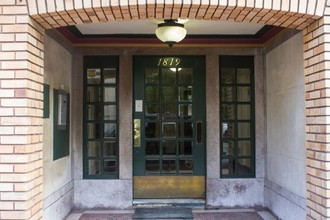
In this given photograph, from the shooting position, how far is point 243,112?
17.8ft

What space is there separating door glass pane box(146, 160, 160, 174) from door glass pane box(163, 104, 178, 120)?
0.70m

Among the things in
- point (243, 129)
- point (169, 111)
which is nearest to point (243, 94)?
point (243, 129)

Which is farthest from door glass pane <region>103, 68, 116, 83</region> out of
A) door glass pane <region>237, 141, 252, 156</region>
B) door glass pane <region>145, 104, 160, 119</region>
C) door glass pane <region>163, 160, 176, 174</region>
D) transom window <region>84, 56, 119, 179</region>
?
door glass pane <region>237, 141, 252, 156</region>

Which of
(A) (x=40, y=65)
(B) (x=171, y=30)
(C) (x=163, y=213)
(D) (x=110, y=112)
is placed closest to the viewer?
(A) (x=40, y=65)

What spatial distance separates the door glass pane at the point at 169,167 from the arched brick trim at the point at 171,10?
9.29 ft

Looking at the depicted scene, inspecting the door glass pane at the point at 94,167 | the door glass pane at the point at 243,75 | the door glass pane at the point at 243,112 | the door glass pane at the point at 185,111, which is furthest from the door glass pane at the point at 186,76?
the door glass pane at the point at 94,167

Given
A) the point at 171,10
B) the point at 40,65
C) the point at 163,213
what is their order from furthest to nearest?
the point at 163,213 → the point at 40,65 → the point at 171,10

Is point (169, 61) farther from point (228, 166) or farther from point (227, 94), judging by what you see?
point (228, 166)

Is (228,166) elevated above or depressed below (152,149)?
below

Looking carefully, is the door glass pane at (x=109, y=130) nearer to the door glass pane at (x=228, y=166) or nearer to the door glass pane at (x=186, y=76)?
the door glass pane at (x=186, y=76)

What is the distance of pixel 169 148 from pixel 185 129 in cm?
38

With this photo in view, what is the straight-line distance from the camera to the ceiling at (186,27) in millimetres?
4500

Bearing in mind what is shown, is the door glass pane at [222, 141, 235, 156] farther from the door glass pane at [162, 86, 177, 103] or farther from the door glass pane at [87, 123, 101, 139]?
the door glass pane at [87, 123, 101, 139]

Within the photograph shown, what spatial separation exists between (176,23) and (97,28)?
4.10ft
